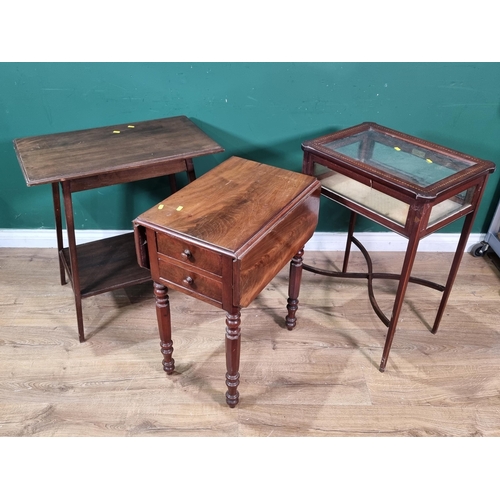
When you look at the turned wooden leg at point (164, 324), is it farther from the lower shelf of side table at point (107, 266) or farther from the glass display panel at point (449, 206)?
the glass display panel at point (449, 206)

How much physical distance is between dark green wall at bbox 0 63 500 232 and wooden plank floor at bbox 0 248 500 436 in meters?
0.65

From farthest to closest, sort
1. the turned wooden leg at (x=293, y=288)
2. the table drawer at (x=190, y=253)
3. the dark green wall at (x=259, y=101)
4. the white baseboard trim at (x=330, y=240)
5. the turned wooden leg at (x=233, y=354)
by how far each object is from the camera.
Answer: the white baseboard trim at (x=330, y=240) < the dark green wall at (x=259, y=101) < the turned wooden leg at (x=293, y=288) < the turned wooden leg at (x=233, y=354) < the table drawer at (x=190, y=253)

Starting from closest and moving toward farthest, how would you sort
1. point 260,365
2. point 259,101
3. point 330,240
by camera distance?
point 260,365, point 259,101, point 330,240

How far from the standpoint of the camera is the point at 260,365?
2.10 metres

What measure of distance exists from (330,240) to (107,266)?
1184mm

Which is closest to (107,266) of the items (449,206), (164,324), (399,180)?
(164,324)

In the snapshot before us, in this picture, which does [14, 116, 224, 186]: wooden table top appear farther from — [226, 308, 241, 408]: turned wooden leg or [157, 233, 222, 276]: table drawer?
[226, 308, 241, 408]: turned wooden leg

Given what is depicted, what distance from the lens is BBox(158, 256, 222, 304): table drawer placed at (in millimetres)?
1604

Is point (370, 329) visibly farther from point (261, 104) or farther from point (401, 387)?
point (261, 104)

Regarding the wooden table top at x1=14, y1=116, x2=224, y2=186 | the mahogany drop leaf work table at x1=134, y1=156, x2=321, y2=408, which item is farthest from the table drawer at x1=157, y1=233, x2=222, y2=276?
the wooden table top at x1=14, y1=116, x2=224, y2=186

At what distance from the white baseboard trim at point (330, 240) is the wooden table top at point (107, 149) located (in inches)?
28.4

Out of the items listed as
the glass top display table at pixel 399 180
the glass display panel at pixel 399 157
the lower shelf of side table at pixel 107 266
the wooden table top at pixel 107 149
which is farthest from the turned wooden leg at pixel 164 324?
the glass display panel at pixel 399 157

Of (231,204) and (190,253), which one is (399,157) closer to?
(231,204)

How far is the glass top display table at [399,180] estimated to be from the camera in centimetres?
172
